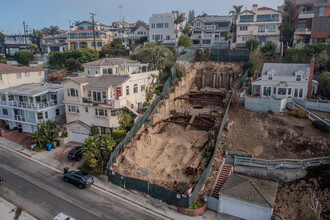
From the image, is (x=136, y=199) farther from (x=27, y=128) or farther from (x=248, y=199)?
(x=27, y=128)

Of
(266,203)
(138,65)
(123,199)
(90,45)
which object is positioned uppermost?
(90,45)

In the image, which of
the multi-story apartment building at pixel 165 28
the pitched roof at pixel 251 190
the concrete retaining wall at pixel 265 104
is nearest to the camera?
the pitched roof at pixel 251 190

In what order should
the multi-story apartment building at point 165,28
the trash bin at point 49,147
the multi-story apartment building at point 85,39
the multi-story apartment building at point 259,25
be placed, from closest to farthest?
the trash bin at point 49,147
the multi-story apartment building at point 259,25
the multi-story apartment building at point 165,28
the multi-story apartment building at point 85,39

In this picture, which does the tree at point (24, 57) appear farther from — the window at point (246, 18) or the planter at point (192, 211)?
the planter at point (192, 211)

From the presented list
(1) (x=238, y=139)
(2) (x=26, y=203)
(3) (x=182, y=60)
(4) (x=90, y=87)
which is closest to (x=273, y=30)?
(3) (x=182, y=60)

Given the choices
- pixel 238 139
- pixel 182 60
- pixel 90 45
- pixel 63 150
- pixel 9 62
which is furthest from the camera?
pixel 90 45

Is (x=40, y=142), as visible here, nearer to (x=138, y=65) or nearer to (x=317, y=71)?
(x=138, y=65)

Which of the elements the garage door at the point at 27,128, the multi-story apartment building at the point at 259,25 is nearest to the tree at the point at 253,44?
the multi-story apartment building at the point at 259,25
